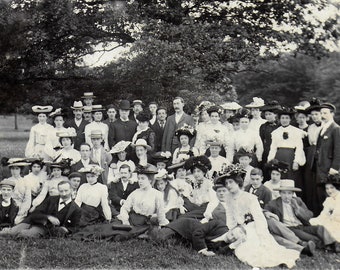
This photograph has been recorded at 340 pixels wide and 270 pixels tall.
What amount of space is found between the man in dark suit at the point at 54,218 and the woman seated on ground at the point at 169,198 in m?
1.30

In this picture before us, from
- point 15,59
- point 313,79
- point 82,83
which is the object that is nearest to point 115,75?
point 82,83

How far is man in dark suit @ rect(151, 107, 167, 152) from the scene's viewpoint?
9.74 metres

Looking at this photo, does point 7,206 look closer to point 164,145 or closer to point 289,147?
point 164,145

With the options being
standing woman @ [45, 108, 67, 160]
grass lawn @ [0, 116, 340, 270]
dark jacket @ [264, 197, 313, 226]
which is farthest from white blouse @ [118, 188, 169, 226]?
standing woman @ [45, 108, 67, 160]

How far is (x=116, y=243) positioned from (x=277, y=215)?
2.27 meters

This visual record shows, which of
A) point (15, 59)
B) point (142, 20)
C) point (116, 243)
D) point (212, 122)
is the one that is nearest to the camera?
point (116, 243)

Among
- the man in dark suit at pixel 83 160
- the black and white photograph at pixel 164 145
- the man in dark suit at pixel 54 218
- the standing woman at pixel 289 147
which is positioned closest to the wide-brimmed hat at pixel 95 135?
the black and white photograph at pixel 164 145

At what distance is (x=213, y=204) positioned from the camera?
273 inches

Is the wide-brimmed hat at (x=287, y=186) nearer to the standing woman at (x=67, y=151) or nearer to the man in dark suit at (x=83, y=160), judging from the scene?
the man in dark suit at (x=83, y=160)

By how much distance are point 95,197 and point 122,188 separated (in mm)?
673

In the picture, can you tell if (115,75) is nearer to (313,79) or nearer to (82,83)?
(82,83)

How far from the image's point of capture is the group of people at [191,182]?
6391 millimetres

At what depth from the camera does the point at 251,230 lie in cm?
617

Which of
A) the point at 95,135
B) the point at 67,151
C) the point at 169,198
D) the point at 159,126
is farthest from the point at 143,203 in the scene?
the point at 159,126
